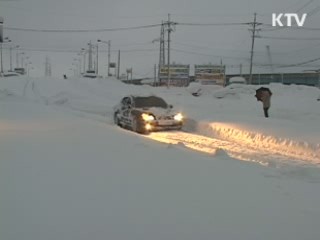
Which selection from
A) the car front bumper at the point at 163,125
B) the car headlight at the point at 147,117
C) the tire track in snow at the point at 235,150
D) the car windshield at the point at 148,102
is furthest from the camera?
the car windshield at the point at 148,102

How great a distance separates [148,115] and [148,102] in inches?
61.8

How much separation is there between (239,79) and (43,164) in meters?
59.3

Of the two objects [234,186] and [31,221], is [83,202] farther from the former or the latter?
[234,186]

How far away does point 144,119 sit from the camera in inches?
740

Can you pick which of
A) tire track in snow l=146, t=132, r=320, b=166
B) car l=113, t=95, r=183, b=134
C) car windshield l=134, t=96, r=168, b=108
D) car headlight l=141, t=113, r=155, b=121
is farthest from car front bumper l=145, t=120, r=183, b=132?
car windshield l=134, t=96, r=168, b=108

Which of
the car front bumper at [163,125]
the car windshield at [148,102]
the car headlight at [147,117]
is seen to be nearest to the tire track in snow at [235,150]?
the car front bumper at [163,125]

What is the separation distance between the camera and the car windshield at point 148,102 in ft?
66.0

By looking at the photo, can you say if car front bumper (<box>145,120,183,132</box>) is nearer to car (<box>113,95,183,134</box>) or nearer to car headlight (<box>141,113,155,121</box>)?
car (<box>113,95,183,134</box>)

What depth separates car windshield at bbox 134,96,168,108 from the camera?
2012 cm

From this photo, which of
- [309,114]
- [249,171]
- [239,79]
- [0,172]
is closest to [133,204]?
[0,172]

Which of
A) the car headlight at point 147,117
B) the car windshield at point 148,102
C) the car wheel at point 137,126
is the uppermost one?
the car windshield at point 148,102

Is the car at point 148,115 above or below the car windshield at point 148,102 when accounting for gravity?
below

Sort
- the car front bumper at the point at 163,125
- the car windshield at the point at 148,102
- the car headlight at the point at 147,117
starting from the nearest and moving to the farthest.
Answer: the car front bumper at the point at 163,125, the car headlight at the point at 147,117, the car windshield at the point at 148,102

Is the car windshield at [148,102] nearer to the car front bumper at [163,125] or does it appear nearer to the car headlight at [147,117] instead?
the car headlight at [147,117]
